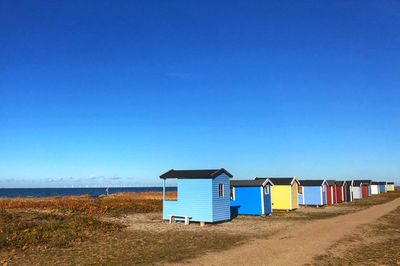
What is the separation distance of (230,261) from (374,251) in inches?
272

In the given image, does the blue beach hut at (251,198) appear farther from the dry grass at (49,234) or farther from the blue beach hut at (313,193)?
the blue beach hut at (313,193)

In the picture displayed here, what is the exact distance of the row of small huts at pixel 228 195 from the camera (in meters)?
28.5

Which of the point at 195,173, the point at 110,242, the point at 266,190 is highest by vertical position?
the point at 195,173

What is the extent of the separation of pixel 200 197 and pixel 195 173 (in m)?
1.90

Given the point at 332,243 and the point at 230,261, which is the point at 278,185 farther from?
the point at 230,261

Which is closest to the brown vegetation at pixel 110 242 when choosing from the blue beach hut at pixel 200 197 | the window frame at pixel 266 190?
the blue beach hut at pixel 200 197

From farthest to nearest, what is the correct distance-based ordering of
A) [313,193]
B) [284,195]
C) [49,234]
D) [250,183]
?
[313,193], [284,195], [250,183], [49,234]

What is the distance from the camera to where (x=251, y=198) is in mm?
35938

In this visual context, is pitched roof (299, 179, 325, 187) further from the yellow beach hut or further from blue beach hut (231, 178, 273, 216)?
blue beach hut (231, 178, 273, 216)

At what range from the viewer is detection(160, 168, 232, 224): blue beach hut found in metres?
28.3

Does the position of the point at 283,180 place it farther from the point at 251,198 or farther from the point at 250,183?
the point at 251,198

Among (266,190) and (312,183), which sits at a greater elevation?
(312,183)

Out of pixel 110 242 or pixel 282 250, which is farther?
pixel 110 242

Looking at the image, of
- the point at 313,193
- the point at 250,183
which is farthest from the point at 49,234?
the point at 313,193
